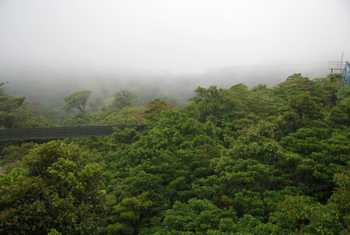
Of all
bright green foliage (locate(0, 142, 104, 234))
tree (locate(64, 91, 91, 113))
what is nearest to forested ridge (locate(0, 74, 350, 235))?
bright green foliage (locate(0, 142, 104, 234))

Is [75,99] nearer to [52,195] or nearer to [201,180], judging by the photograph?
[201,180]

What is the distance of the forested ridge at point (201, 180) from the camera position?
1260 centimetres

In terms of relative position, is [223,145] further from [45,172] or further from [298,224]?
[45,172]

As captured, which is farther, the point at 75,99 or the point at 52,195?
the point at 75,99

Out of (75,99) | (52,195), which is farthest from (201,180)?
(75,99)

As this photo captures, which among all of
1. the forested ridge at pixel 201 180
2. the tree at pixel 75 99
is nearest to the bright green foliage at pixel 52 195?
the forested ridge at pixel 201 180

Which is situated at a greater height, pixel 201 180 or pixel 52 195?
pixel 52 195

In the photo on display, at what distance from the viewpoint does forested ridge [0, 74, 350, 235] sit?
12.6 m

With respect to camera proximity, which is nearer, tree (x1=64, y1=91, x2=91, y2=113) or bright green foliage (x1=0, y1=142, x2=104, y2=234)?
bright green foliage (x1=0, y1=142, x2=104, y2=234)

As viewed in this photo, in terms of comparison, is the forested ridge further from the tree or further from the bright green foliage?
the tree

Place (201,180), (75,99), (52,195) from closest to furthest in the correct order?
(52,195), (201,180), (75,99)

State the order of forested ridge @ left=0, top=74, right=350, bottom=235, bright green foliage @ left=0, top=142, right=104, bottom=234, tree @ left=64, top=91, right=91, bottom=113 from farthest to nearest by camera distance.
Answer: tree @ left=64, top=91, right=91, bottom=113 < forested ridge @ left=0, top=74, right=350, bottom=235 < bright green foliage @ left=0, top=142, right=104, bottom=234

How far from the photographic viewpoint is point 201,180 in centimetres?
1703

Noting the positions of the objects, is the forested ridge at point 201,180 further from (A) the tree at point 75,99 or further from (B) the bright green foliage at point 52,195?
(A) the tree at point 75,99
